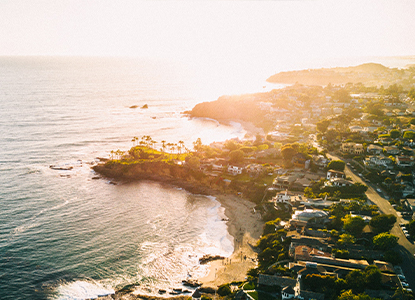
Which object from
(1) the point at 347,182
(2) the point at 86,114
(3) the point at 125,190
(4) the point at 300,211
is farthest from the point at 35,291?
(2) the point at 86,114

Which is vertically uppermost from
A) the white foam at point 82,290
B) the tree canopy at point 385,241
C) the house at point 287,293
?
the tree canopy at point 385,241

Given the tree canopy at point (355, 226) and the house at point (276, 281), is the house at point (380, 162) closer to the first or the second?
the tree canopy at point (355, 226)

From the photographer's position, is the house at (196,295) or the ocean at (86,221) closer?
the house at (196,295)

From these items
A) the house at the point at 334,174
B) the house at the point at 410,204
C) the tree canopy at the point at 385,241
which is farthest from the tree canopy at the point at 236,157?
the tree canopy at the point at 385,241

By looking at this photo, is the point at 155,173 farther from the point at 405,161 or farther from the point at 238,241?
the point at 405,161

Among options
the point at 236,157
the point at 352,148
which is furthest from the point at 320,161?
the point at 236,157
